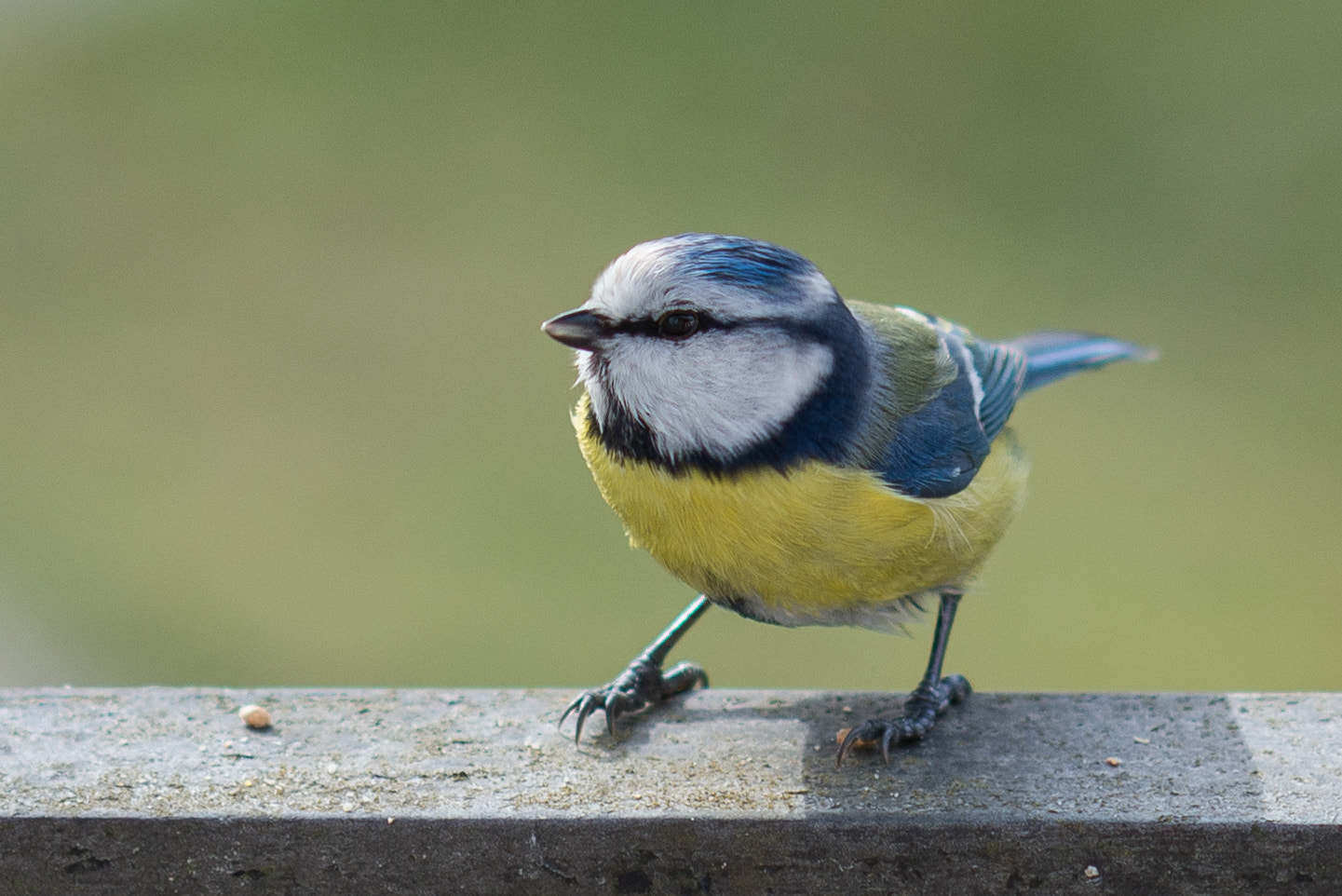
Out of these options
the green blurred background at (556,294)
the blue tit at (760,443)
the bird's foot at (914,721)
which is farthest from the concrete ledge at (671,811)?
the green blurred background at (556,294)

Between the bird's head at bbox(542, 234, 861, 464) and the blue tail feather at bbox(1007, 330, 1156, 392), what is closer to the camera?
the bird's head at bbox(542, 234, 861, 464)

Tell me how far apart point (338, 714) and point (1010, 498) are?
1.20 meters

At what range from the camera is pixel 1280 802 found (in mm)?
1952

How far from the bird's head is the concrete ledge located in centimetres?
50

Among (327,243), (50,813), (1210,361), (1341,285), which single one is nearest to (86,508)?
(327,243)

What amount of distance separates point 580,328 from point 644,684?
26.7 inches

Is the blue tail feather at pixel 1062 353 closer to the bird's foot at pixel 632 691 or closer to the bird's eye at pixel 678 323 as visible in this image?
the bird's foot at pixel 632 691

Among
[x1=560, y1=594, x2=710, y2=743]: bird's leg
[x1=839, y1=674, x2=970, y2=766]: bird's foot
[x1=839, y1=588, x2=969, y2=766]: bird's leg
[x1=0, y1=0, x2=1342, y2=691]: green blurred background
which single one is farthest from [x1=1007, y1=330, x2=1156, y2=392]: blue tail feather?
[x1=0, y1=0, x2=1342, y2=691]: green blurred background

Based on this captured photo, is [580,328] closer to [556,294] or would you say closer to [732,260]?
[732,260]

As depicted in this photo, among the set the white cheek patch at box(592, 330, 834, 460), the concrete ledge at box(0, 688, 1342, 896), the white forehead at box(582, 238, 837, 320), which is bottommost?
the concrete ledge at box(0, 688, 1342, 896)

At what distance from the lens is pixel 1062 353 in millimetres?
3102

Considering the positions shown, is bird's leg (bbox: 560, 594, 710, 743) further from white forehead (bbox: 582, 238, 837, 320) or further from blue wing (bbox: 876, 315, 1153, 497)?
white forehead (bbox: 582, 238, 837, 320)

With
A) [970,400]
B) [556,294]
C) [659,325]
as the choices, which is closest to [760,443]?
[659,325]

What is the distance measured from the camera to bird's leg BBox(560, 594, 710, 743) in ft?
7.55
